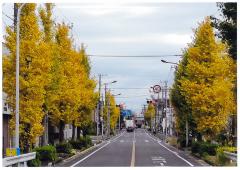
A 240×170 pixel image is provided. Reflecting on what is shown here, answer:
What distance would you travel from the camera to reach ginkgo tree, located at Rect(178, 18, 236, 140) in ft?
132

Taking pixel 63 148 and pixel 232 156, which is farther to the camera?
pixel 63 148

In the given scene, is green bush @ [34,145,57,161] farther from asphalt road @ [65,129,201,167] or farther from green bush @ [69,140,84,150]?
green bush @ [69,140,84,150]

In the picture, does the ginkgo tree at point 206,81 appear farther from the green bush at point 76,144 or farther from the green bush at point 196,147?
the green bush at point 76,144

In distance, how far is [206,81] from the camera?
4216 centimetres

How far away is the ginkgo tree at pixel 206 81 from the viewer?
132ft

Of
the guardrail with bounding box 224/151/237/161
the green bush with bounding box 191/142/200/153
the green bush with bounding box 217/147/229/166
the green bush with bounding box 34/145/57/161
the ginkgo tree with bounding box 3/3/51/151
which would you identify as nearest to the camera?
the guardrail with bounding box 224/151/237/161

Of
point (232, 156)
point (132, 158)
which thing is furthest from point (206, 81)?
point (232, 156)

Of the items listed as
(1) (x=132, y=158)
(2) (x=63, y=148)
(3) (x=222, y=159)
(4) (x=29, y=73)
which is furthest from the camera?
(2) (x=63, y=148)

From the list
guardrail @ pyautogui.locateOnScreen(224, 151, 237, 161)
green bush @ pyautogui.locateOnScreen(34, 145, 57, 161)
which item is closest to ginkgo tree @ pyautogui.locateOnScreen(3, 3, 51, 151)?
green bush @ pyautogui.locateOnScreen(34, 145, 57, 161)

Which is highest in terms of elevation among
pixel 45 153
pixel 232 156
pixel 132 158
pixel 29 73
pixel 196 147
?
pixel 29 73

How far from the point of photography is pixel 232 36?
23609mm

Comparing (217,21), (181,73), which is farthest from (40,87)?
(181,73)

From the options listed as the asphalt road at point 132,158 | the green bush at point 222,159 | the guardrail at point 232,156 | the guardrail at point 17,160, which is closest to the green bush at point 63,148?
the asphalt road at point 132,158

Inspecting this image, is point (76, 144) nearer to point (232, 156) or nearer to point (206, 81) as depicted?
point (206, 81)
